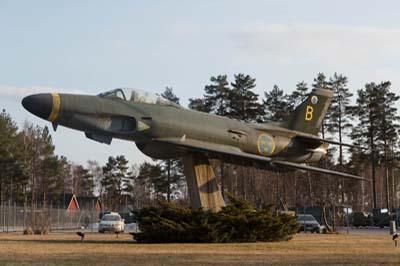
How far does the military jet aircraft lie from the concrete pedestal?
0.41m

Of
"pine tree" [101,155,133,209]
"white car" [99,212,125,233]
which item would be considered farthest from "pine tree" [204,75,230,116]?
"pine tree" [101,155,133,209]

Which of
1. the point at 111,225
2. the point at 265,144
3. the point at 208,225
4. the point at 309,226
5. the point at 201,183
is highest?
the point at 265,144

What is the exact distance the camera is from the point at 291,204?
75.3 metres

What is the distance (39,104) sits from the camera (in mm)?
20984

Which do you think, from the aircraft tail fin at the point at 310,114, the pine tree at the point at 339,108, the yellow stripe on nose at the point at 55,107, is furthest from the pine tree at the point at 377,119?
the yellow stripe on nose at the point at 55,107

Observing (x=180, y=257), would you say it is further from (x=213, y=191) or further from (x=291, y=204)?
(x=291, y=204)

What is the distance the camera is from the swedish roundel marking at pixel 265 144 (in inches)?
1009

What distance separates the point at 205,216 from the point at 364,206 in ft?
251

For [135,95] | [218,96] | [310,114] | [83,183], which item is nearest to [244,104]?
[218,96]

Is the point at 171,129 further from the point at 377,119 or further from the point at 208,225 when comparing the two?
the point at 377,119

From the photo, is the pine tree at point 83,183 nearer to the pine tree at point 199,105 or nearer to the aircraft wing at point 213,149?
the pine tree at point 199,105

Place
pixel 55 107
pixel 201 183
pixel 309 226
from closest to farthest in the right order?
pixel 55 107
pixel 201 183
pixel 309 226

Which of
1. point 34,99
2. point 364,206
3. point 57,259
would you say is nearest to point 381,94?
point 364,206

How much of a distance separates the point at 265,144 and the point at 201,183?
320 cm
